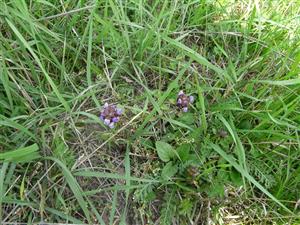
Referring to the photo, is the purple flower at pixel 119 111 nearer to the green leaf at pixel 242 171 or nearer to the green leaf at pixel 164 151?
the green leaf at pixel 164 151

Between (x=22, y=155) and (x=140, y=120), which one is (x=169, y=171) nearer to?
(x=140, y=120)

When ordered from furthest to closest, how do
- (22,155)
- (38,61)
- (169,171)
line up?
(169,171)
(38,61)
(22,155)

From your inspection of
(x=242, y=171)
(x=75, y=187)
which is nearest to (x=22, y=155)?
(x=75, y=187)

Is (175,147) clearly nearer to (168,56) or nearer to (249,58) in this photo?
(168,56)

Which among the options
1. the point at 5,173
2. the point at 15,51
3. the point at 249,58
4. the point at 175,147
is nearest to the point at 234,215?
the point at 175,147

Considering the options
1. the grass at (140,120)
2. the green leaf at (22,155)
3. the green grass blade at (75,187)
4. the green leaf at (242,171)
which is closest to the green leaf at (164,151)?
the grass at (140,120)

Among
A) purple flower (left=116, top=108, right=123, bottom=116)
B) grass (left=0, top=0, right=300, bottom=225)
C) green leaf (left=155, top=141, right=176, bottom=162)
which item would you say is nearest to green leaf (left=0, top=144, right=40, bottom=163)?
grass (left=0, top=0, right=300, bottom=225)
